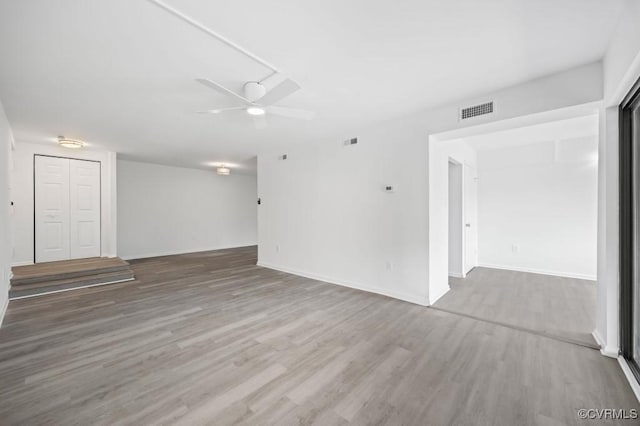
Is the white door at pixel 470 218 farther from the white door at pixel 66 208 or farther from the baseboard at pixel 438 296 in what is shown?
the white door at pixel 66 208

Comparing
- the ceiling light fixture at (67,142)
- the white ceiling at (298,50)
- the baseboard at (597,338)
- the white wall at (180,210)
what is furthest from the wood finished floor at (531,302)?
the white wall at (180,210)

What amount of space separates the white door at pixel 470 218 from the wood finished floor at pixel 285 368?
2.56 metres

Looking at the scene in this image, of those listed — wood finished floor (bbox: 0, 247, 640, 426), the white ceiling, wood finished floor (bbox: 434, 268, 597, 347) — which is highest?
the white ceiling

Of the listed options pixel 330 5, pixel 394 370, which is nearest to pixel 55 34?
pixel 330 5

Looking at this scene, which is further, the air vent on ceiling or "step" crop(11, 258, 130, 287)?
"step" crop(11, 258, 130, 287)

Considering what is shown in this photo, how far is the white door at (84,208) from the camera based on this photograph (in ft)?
18.5

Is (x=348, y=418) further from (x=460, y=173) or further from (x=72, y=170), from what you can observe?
(x=72, y=170)

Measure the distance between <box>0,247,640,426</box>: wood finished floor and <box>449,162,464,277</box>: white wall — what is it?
2.04 metres

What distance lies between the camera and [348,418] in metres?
1.61

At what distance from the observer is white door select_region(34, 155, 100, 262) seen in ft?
17.3

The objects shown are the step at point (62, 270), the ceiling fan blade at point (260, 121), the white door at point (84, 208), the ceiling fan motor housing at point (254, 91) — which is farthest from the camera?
the white door at point (84, 208)

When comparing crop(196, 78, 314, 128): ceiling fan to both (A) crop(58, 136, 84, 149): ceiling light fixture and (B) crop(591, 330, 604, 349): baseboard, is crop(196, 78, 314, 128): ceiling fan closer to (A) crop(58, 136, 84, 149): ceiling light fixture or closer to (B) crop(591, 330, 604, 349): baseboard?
(B) crop(591, 330, 604, 349): baseboard

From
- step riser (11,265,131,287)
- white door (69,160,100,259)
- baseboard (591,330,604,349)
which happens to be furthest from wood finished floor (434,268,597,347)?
white door (69,160,100,259)

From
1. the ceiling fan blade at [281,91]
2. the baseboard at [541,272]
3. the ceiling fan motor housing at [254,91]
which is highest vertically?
the ceiling fan motor housing at [254,91]
